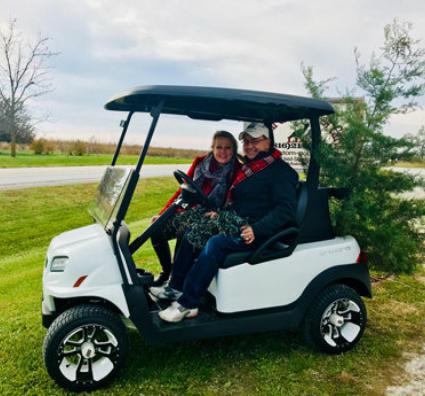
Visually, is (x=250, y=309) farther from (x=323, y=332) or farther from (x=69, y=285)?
(x=69, y=285)

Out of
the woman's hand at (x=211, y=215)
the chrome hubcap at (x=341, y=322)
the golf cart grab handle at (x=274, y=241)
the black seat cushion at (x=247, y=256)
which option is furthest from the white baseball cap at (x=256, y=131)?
the chrome hubcap at (x=341, y=322)

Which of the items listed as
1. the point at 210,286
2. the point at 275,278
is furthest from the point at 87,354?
the point at 275,278

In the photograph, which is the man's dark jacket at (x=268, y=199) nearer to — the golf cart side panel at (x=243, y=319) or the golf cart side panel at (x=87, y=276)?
the golf cart side panel at (x=243, y=319)

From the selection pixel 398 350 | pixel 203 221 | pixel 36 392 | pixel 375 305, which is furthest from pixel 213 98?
pixel 375 305

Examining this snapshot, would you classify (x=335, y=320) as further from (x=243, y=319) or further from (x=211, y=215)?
(x=211, y=215)

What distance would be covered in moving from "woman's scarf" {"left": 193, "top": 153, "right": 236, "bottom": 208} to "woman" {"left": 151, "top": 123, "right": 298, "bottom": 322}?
0.11m

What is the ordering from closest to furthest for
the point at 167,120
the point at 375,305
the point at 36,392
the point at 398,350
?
the point at 36,392 < the point at 167,120 < the point at 398,350 < the point at 375,305

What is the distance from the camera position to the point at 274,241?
9.31ft

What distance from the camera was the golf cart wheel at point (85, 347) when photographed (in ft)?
8.06

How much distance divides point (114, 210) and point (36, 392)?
129 centimetres

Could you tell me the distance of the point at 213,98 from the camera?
2.59 m

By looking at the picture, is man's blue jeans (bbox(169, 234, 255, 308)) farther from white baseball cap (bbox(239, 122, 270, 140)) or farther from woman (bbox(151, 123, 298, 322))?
white baseball cap (bbox(239, 122, 270, 140))

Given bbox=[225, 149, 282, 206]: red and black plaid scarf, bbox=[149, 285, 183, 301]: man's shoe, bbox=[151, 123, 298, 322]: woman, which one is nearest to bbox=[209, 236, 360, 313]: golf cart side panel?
bbox=[151, 123, 298, 322]: woman

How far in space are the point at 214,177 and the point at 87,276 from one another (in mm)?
1434
